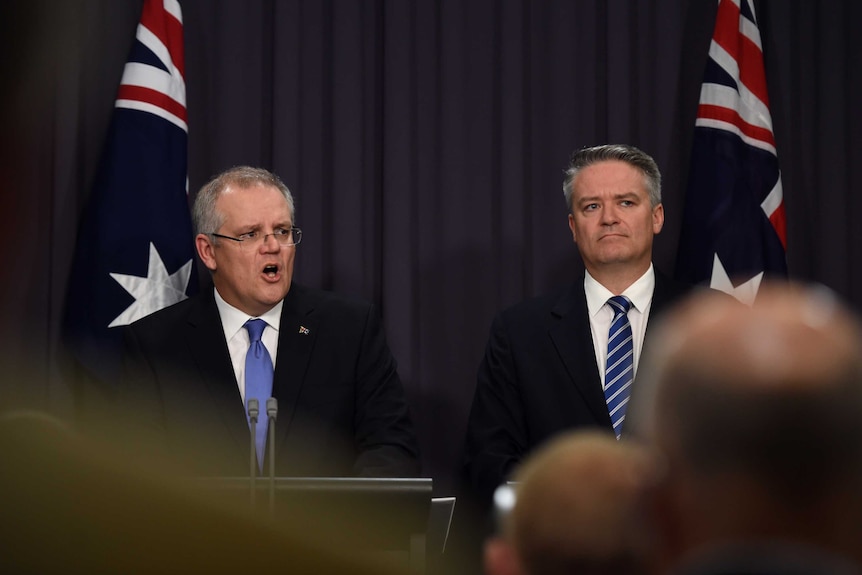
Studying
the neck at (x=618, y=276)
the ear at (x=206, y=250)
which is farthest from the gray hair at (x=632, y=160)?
the ear at (x=206, y=250)

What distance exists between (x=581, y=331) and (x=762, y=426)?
3.38 meters

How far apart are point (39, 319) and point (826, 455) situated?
13.9ft

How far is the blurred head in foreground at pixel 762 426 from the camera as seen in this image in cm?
26

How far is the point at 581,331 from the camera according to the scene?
361 cm

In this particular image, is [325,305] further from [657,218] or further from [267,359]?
[657,218]

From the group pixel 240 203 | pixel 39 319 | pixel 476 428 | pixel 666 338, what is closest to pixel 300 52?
pixel 240 203

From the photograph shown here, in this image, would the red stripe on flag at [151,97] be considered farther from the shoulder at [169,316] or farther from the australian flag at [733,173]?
the australian flag at [733,173]

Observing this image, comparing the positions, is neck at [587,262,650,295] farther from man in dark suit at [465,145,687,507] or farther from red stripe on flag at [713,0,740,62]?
red stripe on flag at [713,0,740,62]

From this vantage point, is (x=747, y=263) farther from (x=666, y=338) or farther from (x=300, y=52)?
(x=666, y=338)

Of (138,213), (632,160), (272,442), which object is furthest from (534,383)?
(138,213)

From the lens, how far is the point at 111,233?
3.96 meters

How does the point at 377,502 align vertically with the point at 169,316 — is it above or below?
below

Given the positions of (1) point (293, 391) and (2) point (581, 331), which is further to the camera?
(2) point (581, 331)

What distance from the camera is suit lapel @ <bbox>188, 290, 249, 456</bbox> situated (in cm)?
339
